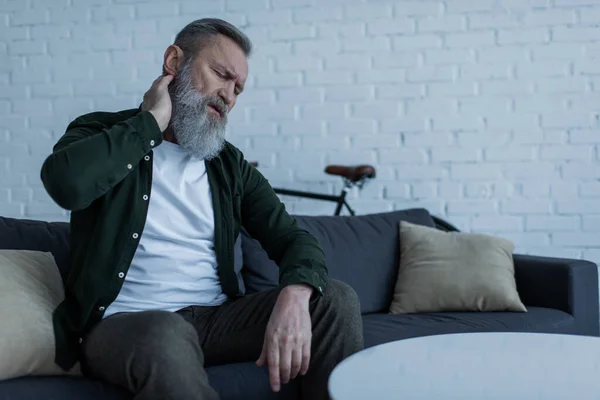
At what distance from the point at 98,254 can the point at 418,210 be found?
1.62m

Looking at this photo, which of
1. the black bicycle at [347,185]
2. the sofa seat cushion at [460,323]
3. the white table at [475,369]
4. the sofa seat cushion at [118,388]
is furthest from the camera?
the black bicycle at [347,185]

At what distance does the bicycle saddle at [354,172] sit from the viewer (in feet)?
10.6

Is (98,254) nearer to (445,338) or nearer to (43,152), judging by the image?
(445,338)

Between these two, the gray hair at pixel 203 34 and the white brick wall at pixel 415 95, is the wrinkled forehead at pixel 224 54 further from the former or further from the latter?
the white brick wall at pixel 415 95

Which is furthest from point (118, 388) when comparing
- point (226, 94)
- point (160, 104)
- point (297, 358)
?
point (226, 94)

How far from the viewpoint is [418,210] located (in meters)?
2.98

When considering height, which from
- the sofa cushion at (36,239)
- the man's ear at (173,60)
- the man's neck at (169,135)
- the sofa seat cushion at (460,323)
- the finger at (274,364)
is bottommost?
the sofa seat cushion at (460,323)

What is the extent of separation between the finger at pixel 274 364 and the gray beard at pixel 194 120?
58cm

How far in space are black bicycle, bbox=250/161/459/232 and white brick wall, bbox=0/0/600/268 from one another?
162mm

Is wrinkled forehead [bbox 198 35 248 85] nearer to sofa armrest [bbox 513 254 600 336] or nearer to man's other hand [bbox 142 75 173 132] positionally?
man's other hand [bbox 142 75 173 132]

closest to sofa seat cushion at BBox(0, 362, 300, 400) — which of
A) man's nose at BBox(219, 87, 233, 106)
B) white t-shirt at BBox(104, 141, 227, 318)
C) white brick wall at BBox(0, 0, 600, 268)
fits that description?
white t-shirt at BBox(104, 141, 227, 318)

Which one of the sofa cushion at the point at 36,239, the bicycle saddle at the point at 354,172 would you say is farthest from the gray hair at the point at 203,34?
the bicycle saddle at the point at 354,172

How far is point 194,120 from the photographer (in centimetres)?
186

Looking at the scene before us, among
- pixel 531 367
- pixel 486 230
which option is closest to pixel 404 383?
pixel 531 367
